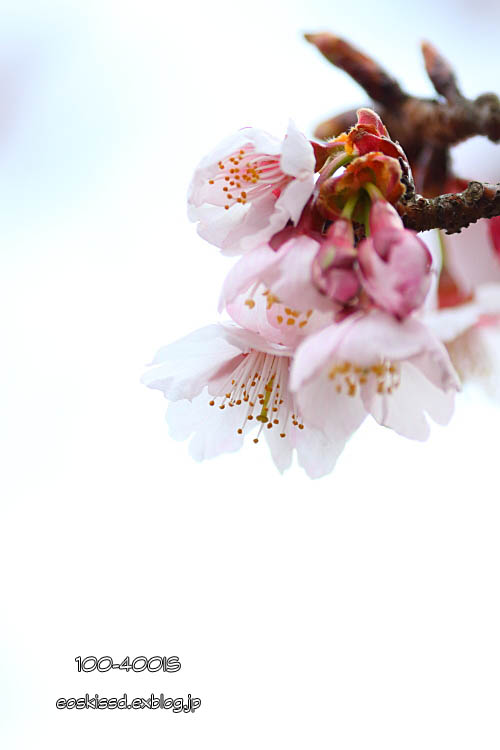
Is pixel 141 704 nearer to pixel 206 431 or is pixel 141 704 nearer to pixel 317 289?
pixel 206 431

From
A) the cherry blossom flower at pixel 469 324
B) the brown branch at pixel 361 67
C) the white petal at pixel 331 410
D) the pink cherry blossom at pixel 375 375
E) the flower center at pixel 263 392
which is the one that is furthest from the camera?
the cherry blossom flower at pixel 469 324

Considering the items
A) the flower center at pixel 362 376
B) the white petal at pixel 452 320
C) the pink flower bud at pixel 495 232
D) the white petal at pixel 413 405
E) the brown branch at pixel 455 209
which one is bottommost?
the white petal at pixel 413 405

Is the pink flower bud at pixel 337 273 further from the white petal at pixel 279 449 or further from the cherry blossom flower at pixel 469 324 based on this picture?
the cherry blossom flower at pixel 469 324

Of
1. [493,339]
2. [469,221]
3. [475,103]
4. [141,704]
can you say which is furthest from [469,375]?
[141,704]

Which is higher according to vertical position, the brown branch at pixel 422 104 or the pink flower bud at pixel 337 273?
the brown branch at pixel 422 104

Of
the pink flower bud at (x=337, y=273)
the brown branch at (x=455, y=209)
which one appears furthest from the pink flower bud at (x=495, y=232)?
the pink flower bud at (x=337, y=273)

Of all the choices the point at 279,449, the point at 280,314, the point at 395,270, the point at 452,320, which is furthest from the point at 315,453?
the point at 452,320

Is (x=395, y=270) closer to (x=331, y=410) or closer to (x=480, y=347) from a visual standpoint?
(x=331, y=410)

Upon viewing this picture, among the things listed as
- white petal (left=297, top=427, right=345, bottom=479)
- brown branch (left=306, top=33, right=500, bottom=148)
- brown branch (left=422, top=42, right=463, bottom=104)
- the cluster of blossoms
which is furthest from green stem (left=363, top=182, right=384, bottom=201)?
brown branch (left=422, top=42, right=463, bottom=104)
